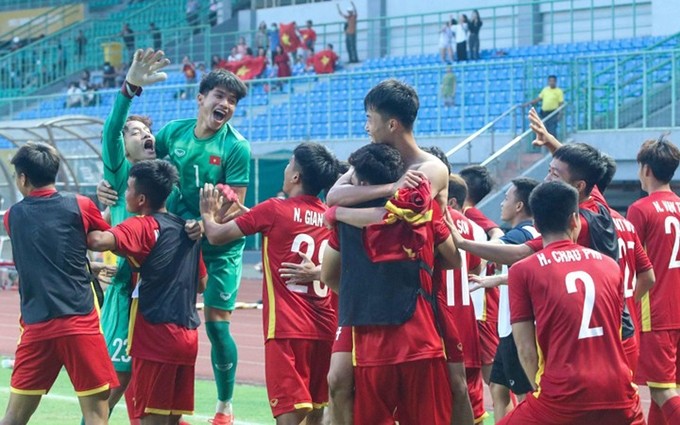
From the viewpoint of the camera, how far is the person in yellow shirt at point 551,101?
22359 mm

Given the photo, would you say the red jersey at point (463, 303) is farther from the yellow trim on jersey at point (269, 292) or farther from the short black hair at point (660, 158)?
the short black hair at point (660, 158)

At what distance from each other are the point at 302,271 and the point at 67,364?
1.44 metres

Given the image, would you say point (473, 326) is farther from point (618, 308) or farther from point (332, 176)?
point (618, 308)

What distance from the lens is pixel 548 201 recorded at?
247 inches

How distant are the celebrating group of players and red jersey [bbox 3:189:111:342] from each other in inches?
0.5

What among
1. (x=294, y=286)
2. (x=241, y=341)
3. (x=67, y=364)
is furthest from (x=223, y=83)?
(x=241, y=341)

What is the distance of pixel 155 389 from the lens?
767cm

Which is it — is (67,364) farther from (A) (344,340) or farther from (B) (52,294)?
(A) (344,340)

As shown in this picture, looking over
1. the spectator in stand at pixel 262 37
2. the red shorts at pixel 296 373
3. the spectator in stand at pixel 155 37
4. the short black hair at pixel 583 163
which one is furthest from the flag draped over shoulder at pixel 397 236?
the spectator in stand at pixel 155 37

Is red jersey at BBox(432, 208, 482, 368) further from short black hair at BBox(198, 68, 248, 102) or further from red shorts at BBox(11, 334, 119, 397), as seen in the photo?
red shorts at BBox(11, 334, 119, 397)

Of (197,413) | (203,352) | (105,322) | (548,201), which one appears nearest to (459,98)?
(203,352)

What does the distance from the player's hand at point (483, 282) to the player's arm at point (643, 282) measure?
83 cm

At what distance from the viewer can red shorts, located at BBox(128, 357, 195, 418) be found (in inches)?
302

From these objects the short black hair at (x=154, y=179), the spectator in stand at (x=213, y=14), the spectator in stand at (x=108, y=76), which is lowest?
the short black hair at (x=154, y=179)
